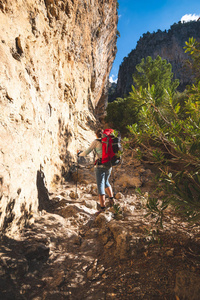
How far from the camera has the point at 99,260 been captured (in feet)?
6.91

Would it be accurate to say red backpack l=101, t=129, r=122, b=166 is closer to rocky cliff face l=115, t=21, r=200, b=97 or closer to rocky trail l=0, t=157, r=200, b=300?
rocky trail l=0, t=157, r=200, b=300

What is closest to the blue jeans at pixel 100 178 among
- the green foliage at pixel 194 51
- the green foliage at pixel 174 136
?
the green foliage at pixel 174 136

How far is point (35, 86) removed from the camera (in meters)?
3.53

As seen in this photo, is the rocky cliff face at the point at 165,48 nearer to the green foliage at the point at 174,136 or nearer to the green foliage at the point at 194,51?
A: the green foliage at the point at 194,51

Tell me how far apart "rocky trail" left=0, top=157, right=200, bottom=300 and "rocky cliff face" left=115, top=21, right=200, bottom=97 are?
190 ft

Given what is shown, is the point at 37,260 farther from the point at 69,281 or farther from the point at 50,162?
the point at 50,162

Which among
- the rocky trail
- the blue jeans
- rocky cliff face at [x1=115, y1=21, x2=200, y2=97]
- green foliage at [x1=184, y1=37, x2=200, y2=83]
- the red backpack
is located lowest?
the rocky trail

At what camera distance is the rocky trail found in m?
1.53

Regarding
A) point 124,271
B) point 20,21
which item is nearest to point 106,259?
point 124,271

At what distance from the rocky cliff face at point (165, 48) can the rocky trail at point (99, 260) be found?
5778cm

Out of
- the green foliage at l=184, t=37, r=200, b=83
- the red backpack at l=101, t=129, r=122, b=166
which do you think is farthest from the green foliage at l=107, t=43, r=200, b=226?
the red backpack at l=101, t=129, r=122, b=166

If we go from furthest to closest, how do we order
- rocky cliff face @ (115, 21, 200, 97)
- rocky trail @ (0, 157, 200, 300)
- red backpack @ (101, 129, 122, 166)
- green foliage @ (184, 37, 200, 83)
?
rocky cliff face @ (115, 21, 200, 97) → red backpack @ (101, 129, 122, 166) → green foliage @ (184, 37, 200, 83) → rocky trail @ (0, 157, 200, 300)

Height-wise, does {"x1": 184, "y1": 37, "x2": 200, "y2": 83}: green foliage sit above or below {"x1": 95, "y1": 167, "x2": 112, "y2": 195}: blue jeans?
above

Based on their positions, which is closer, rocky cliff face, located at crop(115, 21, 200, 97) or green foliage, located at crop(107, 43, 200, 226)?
green foliage, located at crop(107, 43, 200, 226)
